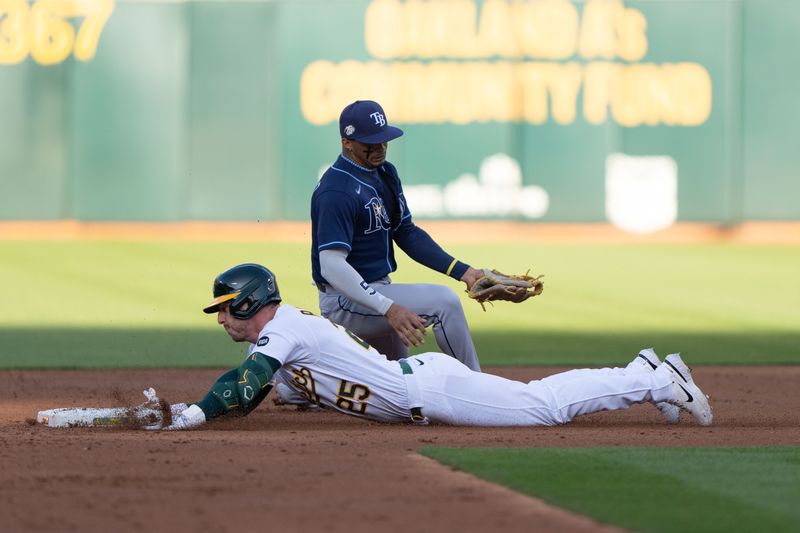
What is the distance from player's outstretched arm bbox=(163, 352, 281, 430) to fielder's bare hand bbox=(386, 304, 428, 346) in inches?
29.7

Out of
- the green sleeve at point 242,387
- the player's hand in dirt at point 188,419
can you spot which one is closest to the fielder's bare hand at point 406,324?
the green sleeve at point 242,387

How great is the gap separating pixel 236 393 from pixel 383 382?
644 mm

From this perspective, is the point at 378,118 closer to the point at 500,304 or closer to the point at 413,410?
the point at 413,410

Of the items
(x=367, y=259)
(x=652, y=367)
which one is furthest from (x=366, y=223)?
(x=652, y=367)

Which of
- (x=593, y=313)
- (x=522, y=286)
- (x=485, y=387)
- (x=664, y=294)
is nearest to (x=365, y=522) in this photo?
(x=485, y=387)

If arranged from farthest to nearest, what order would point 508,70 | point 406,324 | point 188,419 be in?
point 508,70 → point 406,324 → point 188,419

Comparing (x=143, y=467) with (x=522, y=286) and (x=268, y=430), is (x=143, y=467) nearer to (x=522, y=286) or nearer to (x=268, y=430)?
(x=268, y=430)

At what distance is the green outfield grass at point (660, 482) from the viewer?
12.6ft

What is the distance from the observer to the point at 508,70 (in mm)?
17406

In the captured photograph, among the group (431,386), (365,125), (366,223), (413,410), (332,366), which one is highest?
(365,125)

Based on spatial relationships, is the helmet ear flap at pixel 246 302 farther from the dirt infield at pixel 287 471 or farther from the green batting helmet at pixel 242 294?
the dirt infield at pixel 287 471

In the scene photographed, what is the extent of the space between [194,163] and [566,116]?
15.3ft

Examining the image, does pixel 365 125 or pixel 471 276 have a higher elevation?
pixel 365 125

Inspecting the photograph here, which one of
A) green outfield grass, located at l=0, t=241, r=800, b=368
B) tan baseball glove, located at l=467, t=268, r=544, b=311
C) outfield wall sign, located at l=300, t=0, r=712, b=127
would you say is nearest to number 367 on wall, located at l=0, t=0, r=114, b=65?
green outfield grass, located at l=0, t=241, r=800, b=368
